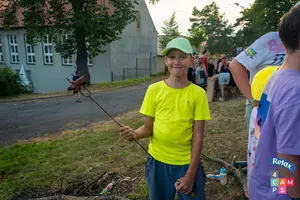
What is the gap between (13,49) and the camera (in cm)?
2853

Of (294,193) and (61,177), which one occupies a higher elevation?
(294,193)

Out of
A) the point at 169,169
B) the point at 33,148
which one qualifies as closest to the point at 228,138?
the point at 169,169

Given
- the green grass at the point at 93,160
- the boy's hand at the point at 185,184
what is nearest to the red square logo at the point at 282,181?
the boy's hand at the point at 185,184

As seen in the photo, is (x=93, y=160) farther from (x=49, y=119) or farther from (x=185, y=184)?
(x=49, y=119)

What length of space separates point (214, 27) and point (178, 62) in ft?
165

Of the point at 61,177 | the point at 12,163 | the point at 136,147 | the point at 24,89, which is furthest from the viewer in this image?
the point at 24,89

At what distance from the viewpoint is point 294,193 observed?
1135 mm

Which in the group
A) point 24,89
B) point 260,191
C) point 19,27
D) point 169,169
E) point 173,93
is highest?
point 19,27

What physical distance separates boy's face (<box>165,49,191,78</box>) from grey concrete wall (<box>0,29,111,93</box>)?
21.0 metres

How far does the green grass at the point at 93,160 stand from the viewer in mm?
3438

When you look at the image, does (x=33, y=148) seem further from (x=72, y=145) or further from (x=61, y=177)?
(x=61, y=177)

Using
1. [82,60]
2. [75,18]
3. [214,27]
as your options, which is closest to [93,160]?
[75,18]

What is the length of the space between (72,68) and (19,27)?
7.14 m

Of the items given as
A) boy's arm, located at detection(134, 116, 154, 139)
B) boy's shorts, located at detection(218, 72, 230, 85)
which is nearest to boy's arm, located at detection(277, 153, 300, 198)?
boy's arm, located at detection(134, 116, 154, 139)
